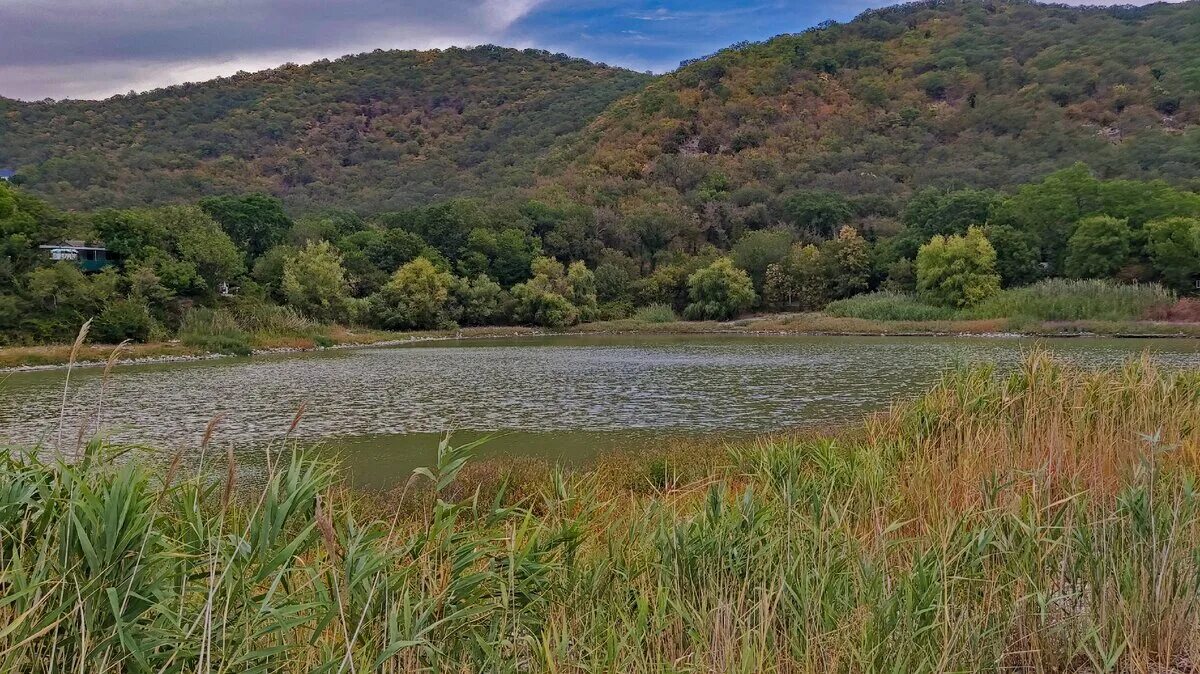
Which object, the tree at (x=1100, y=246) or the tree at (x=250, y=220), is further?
the tree at (x=250, y=220)

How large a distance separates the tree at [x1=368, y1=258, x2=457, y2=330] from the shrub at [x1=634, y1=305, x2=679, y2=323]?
16225 millimetres

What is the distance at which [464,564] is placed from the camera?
312cm

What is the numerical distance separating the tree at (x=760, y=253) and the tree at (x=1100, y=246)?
22323mm

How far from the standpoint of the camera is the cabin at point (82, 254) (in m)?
39.0

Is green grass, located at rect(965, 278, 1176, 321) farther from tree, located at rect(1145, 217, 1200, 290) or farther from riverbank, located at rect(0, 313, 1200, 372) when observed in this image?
riverbank, located at rect(0, 313, 1200, 372)

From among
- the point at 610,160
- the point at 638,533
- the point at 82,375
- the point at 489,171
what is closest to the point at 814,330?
the point at 82,375

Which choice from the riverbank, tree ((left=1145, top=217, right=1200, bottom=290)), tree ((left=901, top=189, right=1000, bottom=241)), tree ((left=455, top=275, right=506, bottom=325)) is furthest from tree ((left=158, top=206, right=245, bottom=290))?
tree ((left=1145, top=217, right=1200, bottom=290))

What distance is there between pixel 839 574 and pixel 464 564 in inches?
71.4

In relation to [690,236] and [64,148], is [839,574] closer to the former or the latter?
[690,236]

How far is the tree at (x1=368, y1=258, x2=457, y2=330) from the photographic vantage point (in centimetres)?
5534

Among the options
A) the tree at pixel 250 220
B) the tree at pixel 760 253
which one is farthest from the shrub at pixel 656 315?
the tree at pixel 250 220

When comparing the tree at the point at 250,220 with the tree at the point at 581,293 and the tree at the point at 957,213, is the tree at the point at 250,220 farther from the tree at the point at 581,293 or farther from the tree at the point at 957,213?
the tree at the point at 957,213

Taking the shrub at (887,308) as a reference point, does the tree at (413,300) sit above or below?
above

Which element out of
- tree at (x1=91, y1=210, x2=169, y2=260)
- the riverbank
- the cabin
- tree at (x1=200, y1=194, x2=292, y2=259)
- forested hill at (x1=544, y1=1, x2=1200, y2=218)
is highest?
forested hill at (x1=544, y1=1, x2=1200, y2=218)
